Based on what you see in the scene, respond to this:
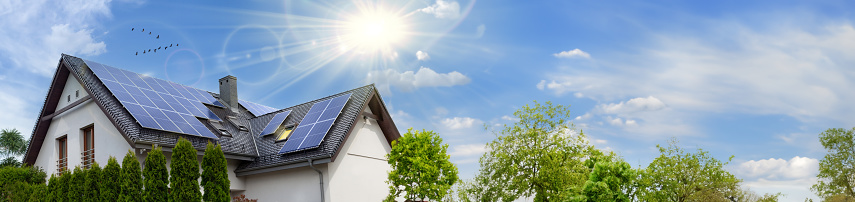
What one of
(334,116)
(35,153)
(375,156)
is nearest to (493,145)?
(375,156)

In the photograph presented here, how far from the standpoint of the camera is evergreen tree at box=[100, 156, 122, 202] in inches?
566

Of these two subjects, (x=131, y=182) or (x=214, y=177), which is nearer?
(x=214, y=177)

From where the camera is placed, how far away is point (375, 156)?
19.2 meters

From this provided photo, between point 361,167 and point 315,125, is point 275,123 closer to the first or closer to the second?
point 315,125

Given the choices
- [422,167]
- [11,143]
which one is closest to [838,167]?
[422,167]

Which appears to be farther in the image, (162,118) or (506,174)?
(506,174)

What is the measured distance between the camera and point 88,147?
18266mm

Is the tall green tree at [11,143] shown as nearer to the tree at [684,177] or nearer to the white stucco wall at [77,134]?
the white stucco wall at [77,134]

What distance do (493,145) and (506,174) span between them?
109 cm

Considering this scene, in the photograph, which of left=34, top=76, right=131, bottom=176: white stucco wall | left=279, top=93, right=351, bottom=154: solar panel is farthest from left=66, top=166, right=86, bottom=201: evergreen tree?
left=279, top=93, right=351, bottom=154: solar panel

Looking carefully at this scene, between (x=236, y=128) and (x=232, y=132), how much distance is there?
454mm

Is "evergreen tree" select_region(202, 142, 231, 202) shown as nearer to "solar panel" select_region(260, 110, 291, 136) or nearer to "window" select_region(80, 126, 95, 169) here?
"solar panel" select_region(260, 110, 291, 136)

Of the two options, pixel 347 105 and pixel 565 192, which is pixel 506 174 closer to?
pixel 565 192

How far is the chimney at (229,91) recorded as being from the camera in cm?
2262
